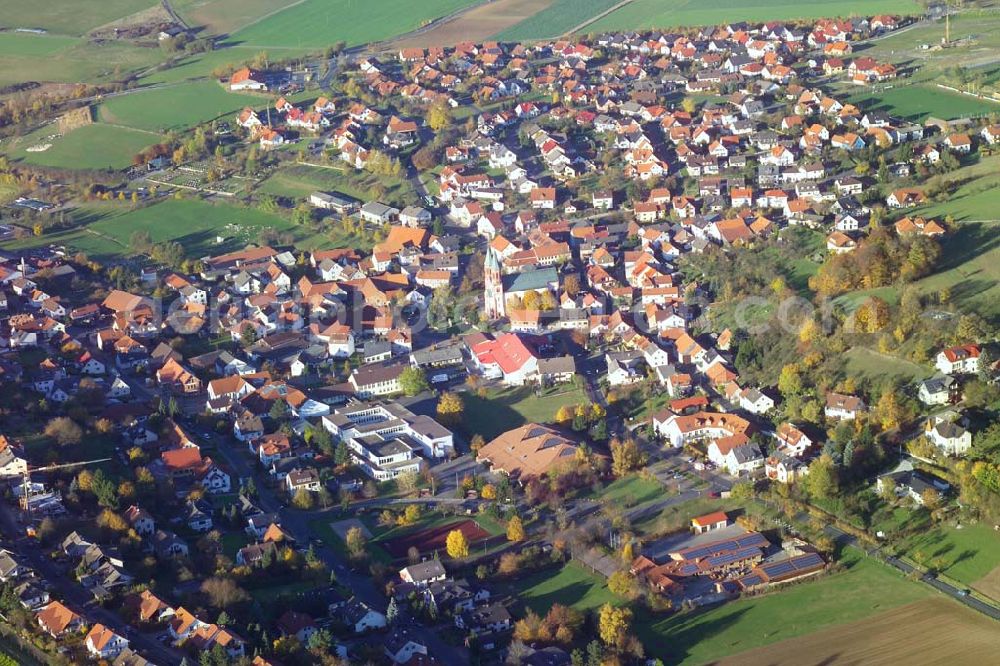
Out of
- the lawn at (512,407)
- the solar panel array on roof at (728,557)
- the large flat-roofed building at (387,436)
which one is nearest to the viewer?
the solar panel array on roof at (728,557)

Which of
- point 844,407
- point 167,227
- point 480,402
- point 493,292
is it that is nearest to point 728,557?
point 844,407

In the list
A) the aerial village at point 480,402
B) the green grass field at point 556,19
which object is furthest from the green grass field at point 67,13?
the aerial village at point 480,402

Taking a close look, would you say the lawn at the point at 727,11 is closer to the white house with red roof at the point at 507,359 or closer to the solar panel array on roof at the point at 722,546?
the white house with red roof at the point at 507,359

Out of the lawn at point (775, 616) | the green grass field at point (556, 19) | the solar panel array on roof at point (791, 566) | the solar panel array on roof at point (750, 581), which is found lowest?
the lawn at point (775, 616)

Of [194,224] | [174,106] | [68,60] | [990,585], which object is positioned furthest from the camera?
[68,60]

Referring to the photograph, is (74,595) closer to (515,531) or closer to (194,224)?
(515,531)

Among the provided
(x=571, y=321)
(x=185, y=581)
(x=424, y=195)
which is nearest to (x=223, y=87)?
(x=424, y=195)
